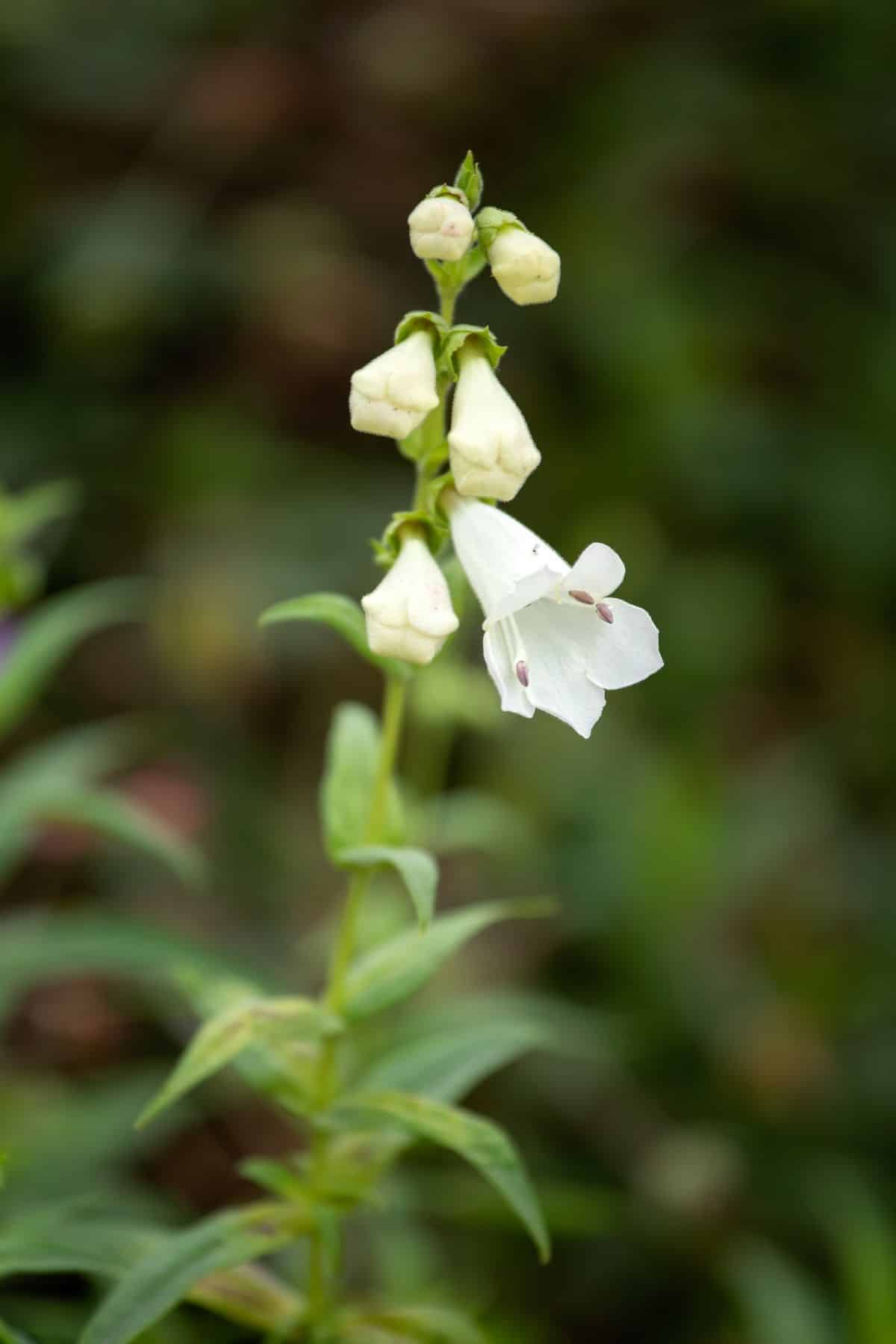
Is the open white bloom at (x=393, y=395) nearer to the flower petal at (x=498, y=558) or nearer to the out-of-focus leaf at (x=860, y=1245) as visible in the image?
the flower petal at (x=498, y=558)

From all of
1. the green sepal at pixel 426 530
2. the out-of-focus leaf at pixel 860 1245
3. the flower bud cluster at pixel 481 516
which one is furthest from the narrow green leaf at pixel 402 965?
the out-of-focus leaf at pixel 860 1245

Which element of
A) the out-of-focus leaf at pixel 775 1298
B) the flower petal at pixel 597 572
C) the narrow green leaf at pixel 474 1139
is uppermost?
the flower petal at pixel 597 572

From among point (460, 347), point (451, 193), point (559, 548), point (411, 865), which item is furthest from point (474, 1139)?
point (559, 548)

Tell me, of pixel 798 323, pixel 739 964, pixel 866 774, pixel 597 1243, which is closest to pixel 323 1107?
pixel 597 1243

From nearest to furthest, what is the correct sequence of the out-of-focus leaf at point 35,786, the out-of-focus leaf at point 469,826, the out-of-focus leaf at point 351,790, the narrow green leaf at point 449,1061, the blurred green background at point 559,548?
the out-of-focus leaf at point 351,790 → the narrow green leaf at point 449,1061 → the out-of-focus leaf at point 35,786 → the out-of-focus leaf at point 469,826 → the blurred green background at point 559,548

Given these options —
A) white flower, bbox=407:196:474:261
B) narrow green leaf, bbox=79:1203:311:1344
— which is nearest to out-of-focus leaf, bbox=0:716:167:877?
narrow green leaf, bbox=79:1203:311:1344

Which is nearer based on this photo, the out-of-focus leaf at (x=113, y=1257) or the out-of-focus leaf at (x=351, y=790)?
the out-of-focus leaf at (x=113, y=1257)

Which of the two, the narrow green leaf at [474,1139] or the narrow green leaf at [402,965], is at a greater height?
the narrow green leaf at [402,965]

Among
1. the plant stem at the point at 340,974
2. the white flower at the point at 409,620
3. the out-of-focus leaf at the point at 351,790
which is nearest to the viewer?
the white flower at the point at 409,620

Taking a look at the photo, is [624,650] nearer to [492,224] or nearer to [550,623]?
[550,623]
